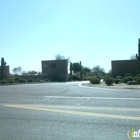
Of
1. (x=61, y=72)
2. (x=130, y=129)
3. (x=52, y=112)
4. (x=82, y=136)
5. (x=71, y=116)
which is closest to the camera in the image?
(x=82, y=136)

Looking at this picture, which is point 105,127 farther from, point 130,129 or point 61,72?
point 61,72

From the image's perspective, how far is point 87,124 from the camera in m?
7.66

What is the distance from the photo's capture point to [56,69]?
215 ft

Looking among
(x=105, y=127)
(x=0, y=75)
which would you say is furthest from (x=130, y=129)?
(x=0, y=75)

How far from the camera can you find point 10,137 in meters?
6.47

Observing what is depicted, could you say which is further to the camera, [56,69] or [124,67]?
[56,69]

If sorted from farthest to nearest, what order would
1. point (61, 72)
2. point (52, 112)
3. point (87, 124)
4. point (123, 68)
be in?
point (61, 72), point (123, 68), point (52, 112), point (87, 124)

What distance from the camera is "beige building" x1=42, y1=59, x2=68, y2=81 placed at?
65.0 meters

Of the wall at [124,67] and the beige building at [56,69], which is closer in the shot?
the wall at [124,67]

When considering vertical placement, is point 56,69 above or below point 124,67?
below

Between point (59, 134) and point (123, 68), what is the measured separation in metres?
53.9

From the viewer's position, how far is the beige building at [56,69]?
65.0 meters

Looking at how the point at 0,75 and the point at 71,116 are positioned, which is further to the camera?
the point at 0,75

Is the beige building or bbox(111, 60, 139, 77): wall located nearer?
bbox(111, 60, 139, 77): wall
